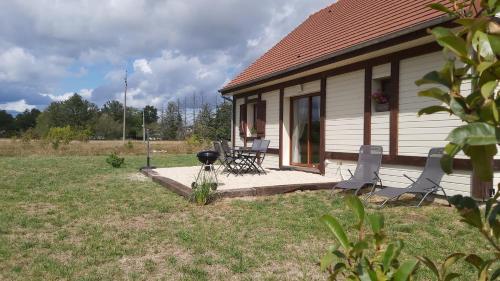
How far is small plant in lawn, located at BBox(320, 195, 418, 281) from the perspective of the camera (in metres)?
0.96

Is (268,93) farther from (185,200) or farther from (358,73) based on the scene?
(185,200)

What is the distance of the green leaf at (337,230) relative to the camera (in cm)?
100

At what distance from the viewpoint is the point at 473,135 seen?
25.6 inches

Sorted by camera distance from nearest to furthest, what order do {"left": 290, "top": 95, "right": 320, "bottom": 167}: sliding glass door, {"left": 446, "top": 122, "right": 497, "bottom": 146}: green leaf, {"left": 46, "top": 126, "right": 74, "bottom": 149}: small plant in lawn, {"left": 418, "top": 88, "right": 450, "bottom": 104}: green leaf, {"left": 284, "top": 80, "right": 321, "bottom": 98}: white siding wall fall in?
{"left": 446, "top": 122, "right": 497, "bottom": 146}: green leaf, {"left": 418, "top": 88, "right": 450, "bottom": 104}: green leaf, {"left": 284, "top": 80, "right": 321, "bottom": 98}: white siding wall, {"left": 290, "top": 95, "right": 320, "bottom": 167}: sliding glass door, {"left": 46, "top": 126, "right": 74, "bottom": 149}: small plant in lawn

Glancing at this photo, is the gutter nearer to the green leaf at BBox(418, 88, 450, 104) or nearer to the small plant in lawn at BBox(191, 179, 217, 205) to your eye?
the green leaf at BBox(418, 88, 450, 104)

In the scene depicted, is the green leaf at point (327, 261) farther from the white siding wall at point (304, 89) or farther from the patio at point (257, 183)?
the white siding wall at point (304, 89)

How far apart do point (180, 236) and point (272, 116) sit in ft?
25.9

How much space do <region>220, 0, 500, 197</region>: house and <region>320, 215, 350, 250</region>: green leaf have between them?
16.7ft

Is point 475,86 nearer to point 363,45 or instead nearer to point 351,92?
point 363,45

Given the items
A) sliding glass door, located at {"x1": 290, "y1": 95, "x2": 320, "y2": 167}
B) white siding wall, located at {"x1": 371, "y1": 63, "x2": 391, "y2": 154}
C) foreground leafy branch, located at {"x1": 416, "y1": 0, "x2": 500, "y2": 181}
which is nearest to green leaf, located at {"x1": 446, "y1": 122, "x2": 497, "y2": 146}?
foreground leafy branch, located at {"x1": 416, "y1": 0, "x2": 500, "y2": 181}

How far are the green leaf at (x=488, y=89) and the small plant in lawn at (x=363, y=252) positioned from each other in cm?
40

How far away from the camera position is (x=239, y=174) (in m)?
10.3

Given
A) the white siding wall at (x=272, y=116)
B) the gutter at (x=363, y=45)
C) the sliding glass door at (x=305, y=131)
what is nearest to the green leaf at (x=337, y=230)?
the gutter at (x=363, y=45)

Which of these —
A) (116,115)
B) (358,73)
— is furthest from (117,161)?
(116,115)
